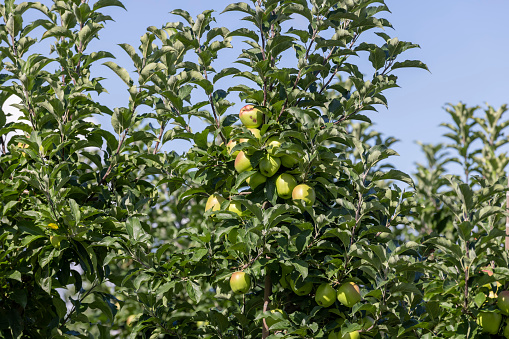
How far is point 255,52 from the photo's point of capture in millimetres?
3488

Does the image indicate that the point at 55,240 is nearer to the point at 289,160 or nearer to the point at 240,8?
the point at 289,160

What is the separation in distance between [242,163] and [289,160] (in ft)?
0.92

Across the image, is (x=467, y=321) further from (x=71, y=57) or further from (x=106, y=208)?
(x=71, y=57)

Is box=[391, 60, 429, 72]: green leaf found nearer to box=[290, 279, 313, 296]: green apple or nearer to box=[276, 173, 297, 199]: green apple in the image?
box=[276, 173, 297, 199]: green apple

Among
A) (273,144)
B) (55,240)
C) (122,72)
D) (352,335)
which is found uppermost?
(122,72)

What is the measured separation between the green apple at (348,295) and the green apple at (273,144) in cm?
88

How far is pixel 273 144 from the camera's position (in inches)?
126

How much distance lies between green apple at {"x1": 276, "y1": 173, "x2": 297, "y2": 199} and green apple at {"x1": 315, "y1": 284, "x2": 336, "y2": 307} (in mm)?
571

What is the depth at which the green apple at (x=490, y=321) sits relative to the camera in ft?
10.7

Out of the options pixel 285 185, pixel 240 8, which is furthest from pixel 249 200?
pixel 240 8

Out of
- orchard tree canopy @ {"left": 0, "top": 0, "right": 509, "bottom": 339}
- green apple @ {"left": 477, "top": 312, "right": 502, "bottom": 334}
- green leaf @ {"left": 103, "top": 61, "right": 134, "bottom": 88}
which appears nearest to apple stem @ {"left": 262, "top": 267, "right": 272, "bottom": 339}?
orchard tree canopy @ {"left": 0, "top": 0, "right": 509, "bottom": 339}

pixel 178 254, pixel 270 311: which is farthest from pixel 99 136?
pixel 270 311

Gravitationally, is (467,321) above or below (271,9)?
below

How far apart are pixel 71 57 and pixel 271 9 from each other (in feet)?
5.39
